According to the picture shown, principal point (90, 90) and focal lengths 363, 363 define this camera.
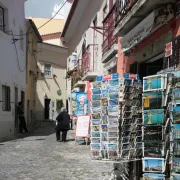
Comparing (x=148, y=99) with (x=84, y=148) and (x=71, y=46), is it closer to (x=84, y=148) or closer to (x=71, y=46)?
(x=84, y=148)

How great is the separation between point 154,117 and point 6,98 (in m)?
12.8

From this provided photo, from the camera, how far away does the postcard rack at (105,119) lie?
6.68 m

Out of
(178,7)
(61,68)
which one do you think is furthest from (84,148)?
(61,68)

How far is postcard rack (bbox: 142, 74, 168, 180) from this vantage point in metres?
5.60

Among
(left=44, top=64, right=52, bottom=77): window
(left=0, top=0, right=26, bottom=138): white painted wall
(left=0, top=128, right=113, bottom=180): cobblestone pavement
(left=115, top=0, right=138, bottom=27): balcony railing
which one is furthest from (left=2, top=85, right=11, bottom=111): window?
(left=44, top=64, right=52, bottom=77): window

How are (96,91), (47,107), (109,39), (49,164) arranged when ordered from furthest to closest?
(47,107) → (109,39) → (49,164) → (96,91)

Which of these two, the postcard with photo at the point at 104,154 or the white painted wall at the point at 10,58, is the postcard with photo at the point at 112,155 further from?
the white painted wall at the point at 10,58

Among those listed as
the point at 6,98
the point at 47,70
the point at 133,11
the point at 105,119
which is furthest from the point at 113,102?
the point at 47,70

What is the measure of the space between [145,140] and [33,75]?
23.8 meters

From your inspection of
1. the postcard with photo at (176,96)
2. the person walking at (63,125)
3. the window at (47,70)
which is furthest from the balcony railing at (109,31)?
the window at (47,70)

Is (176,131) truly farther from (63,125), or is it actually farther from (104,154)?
(63,125)

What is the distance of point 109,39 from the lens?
13.8 meters

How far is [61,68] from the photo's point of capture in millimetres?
34062

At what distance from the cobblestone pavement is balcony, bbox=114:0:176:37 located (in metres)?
3.69
